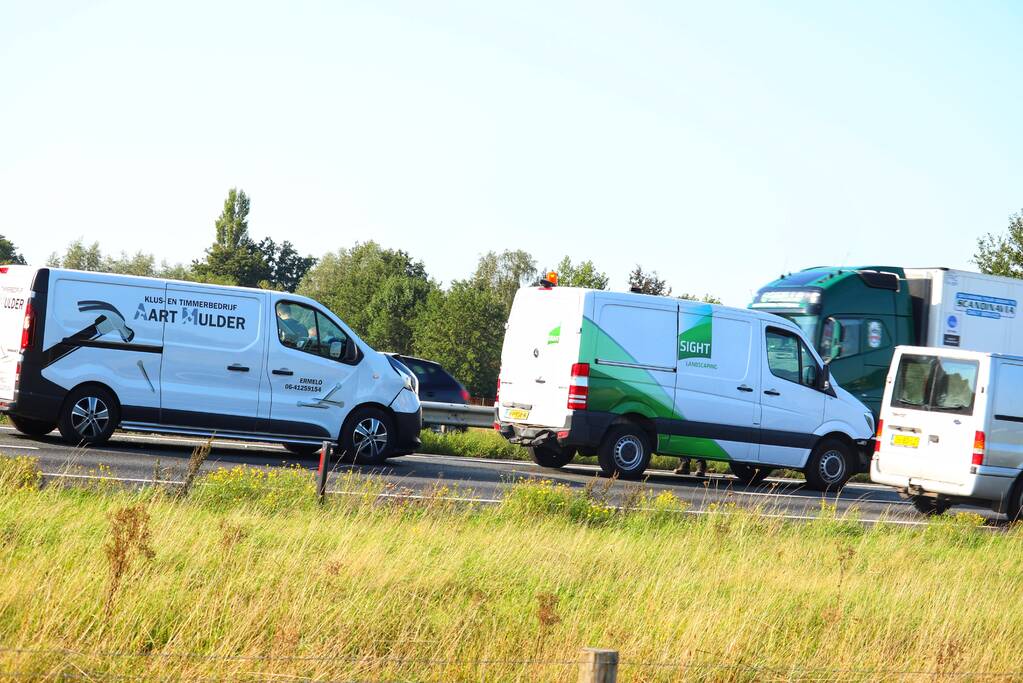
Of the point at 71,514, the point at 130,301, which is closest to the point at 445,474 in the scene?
the point at 130,301

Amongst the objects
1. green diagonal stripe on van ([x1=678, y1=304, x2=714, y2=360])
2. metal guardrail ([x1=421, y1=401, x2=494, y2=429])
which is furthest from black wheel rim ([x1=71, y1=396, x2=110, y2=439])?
green diagonal stripe on van ([x1=678, y1=304, x2=714, y2=360])

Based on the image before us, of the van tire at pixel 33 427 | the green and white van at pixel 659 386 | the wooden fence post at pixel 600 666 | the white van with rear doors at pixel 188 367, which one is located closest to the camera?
the wooden fence post at pixel 600 666

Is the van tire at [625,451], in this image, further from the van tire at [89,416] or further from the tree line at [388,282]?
the tree line at [388,282]

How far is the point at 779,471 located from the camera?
23.2m

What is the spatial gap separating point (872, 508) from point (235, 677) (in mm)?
12110

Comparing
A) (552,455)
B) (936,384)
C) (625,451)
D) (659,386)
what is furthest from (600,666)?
(552,455)

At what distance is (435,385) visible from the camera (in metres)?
26.2

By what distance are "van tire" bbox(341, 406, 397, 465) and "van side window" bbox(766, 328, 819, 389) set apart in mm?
5392

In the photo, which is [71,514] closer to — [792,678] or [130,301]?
[792,678]

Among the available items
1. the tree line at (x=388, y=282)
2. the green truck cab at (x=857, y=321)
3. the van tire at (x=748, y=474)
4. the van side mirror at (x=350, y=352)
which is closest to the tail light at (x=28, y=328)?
the van side mirror at (x=350, y=352)

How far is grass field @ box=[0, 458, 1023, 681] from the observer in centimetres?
612

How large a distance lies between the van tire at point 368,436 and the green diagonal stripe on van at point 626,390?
2.59m

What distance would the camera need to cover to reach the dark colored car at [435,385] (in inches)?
1029

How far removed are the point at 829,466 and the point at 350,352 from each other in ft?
23.6
